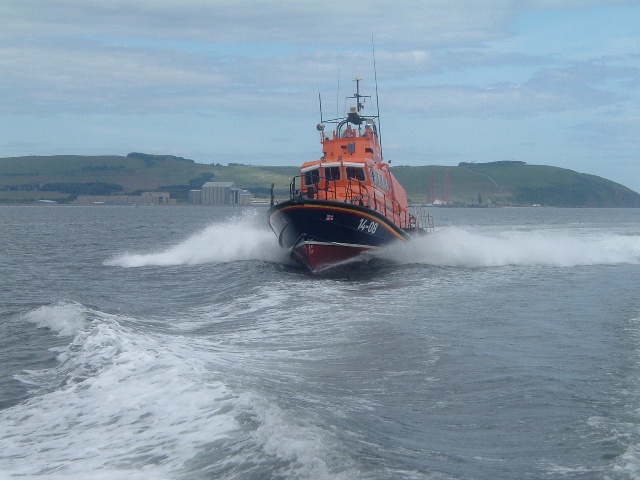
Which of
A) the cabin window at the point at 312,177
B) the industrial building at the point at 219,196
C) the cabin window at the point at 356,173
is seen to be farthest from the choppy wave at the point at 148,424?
the industrial building at the point at 219,196

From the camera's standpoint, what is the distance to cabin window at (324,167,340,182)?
24.0 metres

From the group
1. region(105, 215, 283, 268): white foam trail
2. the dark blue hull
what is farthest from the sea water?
region(105, 215, 283, 268): white foam trail

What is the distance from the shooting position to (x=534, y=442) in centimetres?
691

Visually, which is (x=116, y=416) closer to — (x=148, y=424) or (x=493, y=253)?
(x=148, y=424)

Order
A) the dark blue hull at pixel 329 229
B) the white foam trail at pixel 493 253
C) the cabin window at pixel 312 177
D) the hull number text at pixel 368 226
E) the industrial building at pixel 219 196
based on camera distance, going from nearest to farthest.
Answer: the dark blue hull at pixel 329 229 → the hull number text at pixel 368 226 → the cabin window at pixel 312 177 → the white foam trail at pixel 493 253 → the industrial building at pixel 219 196

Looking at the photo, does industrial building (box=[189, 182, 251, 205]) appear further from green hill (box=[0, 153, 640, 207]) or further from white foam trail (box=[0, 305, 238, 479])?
white foam trail (box=[0, 305, 238, 479])

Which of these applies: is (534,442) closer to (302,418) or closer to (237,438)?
(302,418)

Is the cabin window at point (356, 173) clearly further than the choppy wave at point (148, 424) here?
Yes

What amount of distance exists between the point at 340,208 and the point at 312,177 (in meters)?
3.20

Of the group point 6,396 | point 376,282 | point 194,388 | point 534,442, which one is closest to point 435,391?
point 534,442

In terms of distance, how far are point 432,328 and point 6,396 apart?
250 inches

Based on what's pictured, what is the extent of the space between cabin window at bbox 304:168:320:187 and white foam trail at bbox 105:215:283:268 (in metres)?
3.01

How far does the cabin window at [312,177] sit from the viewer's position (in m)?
24.2

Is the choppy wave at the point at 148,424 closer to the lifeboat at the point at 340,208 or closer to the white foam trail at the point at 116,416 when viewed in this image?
the white foam trail at the point at 116,416
